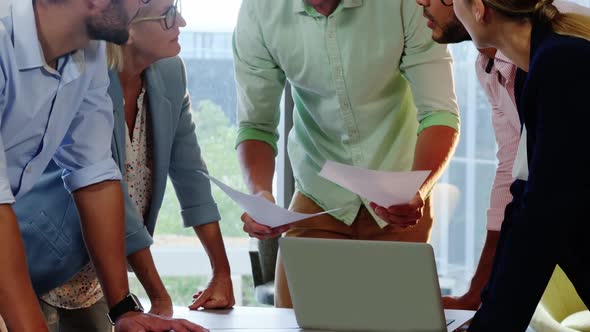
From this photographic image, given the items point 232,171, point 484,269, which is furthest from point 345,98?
point 232,171

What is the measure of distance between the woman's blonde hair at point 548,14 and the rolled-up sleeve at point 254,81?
104cm

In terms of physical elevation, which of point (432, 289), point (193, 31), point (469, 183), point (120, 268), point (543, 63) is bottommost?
point (469, 183)

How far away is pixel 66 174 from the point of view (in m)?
2.05

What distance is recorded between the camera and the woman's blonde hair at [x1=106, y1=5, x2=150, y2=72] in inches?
88.0

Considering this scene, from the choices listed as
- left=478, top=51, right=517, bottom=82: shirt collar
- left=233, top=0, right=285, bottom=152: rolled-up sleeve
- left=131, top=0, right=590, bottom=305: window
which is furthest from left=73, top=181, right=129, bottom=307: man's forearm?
left=131, top=0, right=590, bottom=305: window

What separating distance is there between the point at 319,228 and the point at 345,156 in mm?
215

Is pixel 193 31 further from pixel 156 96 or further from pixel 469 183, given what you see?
pixel 156 96

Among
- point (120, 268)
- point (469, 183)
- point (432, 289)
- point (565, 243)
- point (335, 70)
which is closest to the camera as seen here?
point (565, 243)

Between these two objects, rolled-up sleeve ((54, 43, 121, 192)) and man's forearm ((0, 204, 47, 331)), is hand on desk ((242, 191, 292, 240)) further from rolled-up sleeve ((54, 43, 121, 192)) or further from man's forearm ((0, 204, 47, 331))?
man's forearm ((0, 204, 47, 331))

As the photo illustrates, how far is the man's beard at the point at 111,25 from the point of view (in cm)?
191

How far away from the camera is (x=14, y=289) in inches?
64.0

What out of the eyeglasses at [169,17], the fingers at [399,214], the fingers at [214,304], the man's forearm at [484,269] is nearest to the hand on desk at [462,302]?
the man's forearm at [484,269]

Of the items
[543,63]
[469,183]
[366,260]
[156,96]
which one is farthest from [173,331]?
[469,183]

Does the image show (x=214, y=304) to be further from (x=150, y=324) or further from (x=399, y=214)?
(x=399, y=214)
